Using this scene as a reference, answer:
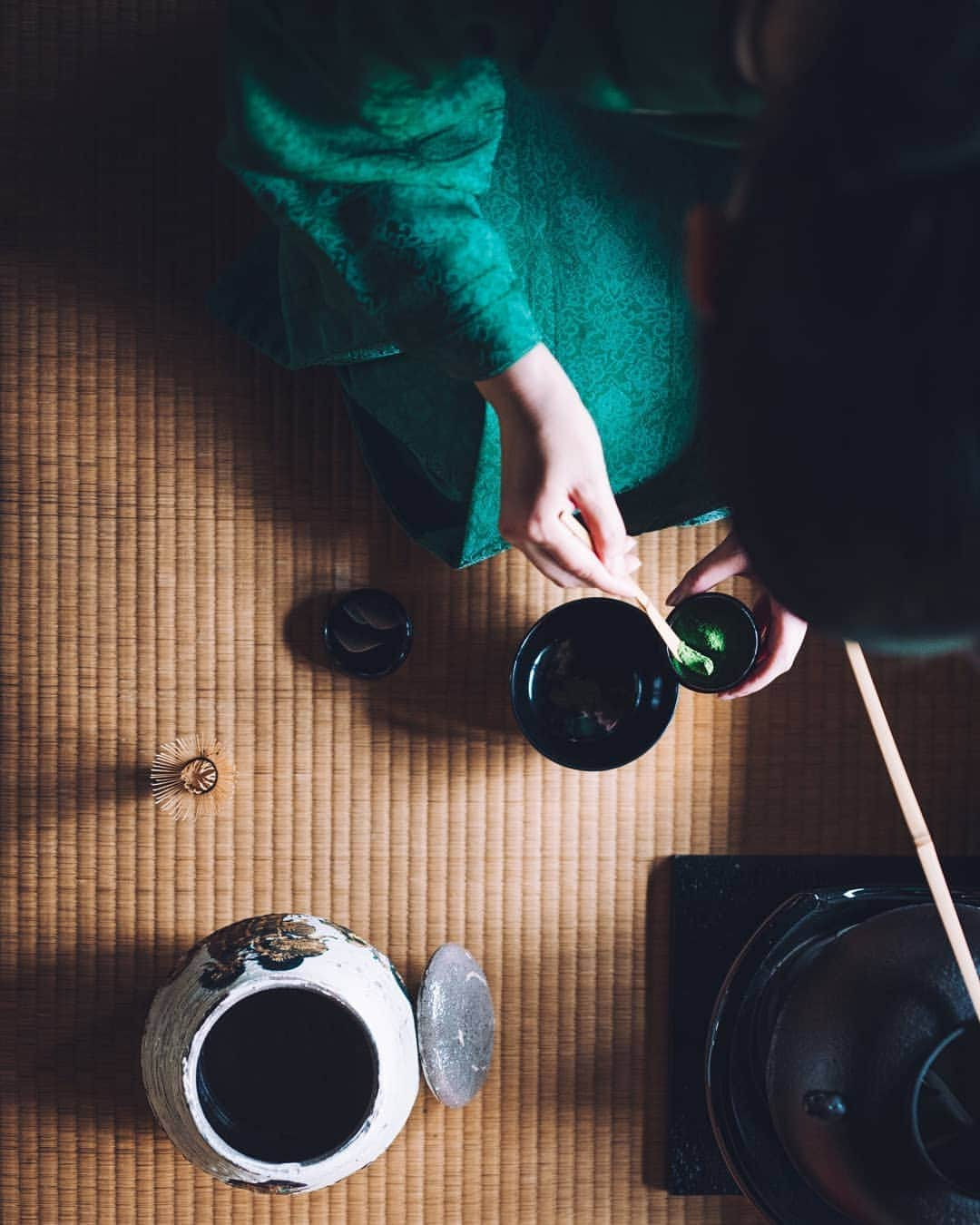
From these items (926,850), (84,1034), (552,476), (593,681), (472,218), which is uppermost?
(472,218)

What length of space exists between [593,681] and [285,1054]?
0.48m

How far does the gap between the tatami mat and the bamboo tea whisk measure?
0.08ft

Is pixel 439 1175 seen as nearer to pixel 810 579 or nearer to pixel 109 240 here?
pixel 810 579

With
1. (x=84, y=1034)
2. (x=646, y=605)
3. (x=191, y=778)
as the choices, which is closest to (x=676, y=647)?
(x=646, y=605)

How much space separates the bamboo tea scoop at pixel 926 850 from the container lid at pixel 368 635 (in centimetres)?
47

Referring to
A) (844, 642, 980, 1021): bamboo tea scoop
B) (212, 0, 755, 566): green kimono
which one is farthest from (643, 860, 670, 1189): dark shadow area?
(212, 0, 755, 566): green kimono

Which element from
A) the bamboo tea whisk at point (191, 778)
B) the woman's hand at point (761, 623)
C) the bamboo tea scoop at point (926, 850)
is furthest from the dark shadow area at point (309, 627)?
the bamboo tea scoop at point (926, 850)

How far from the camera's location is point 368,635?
112 centimetres

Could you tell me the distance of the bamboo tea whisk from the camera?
1.11m

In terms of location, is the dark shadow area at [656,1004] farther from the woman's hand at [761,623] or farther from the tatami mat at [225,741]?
the woman's hand at [761,623]

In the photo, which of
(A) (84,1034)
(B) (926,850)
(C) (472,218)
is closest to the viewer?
(C) (472,218)

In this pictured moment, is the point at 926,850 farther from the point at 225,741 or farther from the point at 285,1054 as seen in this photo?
the point at 225,741

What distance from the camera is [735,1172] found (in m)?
0.95

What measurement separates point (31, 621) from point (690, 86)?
0.89 meters
